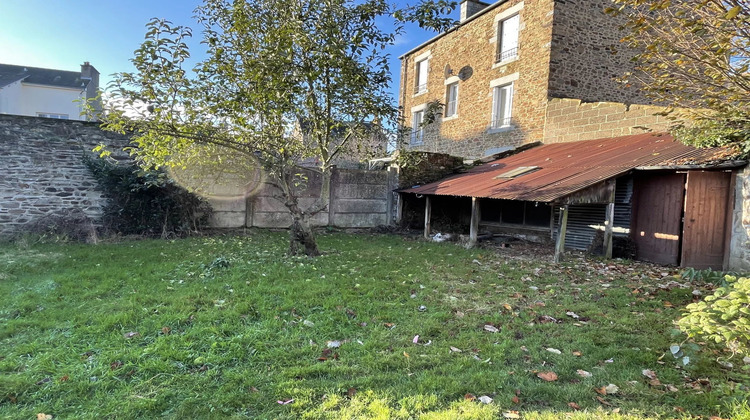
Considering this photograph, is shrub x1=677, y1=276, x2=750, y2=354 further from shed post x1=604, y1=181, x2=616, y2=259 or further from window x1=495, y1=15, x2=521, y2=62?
window x1=495, y1=15, x2=521, y2=62

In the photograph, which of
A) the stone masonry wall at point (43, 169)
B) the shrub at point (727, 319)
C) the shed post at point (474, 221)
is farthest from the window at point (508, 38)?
the stone masonry wall at point (43, 169)

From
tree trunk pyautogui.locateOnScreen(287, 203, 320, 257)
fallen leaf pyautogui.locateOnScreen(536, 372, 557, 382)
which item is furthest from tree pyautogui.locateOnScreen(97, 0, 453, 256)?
fallen leaf pyautogui.locateOnScreen(536, 372, 557, 382)

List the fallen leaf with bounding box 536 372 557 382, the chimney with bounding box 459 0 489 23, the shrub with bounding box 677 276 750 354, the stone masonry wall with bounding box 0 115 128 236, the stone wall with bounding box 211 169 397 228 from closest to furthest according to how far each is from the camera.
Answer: the shrub with bounding box 677 276 750 354, the fallen leaf with bounding box 536 372 557 382, the stone masonry wall with bounding box 0 115 128 236, the stone wall with bounding box 211 169 397 228, the chimney with bounding box 459 0 489 23

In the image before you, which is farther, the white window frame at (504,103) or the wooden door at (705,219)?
the white window frame at (504,103)

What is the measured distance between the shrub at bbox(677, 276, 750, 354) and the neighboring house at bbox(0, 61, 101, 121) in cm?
2878

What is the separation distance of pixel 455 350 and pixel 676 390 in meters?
1.59

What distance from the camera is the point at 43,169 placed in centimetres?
920

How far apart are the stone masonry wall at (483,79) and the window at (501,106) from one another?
0.22 metres

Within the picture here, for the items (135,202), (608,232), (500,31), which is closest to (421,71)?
(500,31)

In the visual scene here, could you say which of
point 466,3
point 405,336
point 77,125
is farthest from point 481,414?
point 466,3

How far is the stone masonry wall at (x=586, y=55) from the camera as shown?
1208 cm

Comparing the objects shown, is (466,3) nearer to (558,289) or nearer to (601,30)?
(601,30)

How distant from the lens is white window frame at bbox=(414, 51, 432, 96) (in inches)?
719

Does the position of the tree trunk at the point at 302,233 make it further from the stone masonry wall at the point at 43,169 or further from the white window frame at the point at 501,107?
the white window frame at the point at 501,107
